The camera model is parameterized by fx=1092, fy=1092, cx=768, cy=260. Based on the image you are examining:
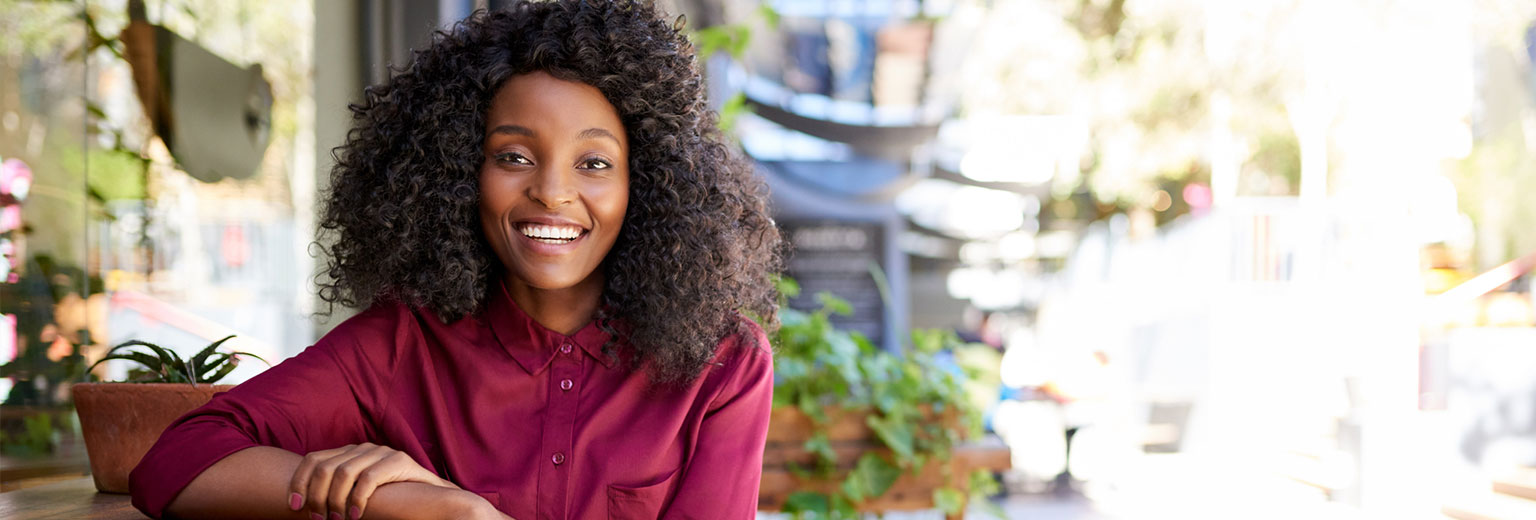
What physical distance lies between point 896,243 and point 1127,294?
706 centimetres

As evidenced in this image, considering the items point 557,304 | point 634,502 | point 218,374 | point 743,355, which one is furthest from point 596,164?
point 218,374

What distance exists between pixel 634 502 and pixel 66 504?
75 cm

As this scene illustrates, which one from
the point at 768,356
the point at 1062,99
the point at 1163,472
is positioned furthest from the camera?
the point at 1062,99

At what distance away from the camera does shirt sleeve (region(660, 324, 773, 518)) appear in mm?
1373

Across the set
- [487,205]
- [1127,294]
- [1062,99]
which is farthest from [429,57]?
[1127,294]

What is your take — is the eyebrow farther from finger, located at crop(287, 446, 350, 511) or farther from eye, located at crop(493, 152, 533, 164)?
finger, located at crop(287, 446, 350, 511)

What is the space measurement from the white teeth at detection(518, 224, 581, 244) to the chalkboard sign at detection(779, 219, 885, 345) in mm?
5424

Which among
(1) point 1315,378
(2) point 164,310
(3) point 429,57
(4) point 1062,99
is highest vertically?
(4) point 1062,99

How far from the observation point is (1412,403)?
6633 mm

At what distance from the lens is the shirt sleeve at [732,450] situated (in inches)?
54.1

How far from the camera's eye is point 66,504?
1.42m

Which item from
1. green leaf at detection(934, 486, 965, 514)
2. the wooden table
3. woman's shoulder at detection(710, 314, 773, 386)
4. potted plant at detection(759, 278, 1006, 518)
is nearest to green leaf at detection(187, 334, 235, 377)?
the wooden table

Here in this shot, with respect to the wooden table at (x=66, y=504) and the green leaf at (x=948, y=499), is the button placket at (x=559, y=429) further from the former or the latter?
the green leaf at (x=948, y=499)

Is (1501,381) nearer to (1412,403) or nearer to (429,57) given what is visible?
(1412,403)
